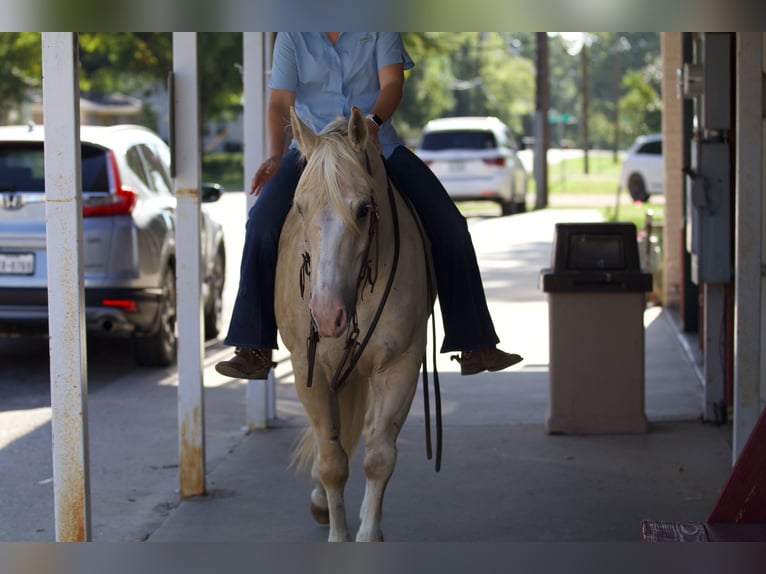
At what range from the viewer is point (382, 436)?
5.25 meters

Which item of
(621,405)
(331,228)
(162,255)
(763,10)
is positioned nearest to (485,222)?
(162,255)

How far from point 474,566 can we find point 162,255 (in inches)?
387

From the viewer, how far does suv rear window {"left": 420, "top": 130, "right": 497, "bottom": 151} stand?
31.5 m

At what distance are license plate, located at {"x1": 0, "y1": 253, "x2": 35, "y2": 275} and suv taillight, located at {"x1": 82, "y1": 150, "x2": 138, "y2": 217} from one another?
627 millimetres

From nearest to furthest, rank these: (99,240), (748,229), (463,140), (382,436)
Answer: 1. (382,436)
2. (748,229)
3. (99,240)
4. (463,140)

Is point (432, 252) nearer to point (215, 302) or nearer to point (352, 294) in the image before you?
point (352, 294)

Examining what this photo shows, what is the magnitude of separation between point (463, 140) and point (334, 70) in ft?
85.3

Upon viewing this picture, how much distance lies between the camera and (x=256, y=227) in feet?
17.9

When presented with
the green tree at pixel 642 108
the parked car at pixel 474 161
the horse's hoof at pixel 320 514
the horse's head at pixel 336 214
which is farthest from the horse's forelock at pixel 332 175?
the green tree at pixel 642 108

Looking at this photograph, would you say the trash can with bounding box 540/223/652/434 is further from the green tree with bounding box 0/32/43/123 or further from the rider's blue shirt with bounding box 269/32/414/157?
the green tree with bounding box 0/32/43/123

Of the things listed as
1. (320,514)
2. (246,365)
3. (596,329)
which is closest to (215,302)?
(596,329)

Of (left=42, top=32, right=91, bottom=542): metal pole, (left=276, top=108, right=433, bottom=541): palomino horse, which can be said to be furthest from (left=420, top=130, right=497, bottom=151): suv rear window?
(left=42, top=32, right=91, bottom=542): metal pole

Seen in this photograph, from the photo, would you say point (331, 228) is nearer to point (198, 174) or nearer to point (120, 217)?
point (198, 174)

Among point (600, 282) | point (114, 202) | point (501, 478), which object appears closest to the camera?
point (501, 478)
